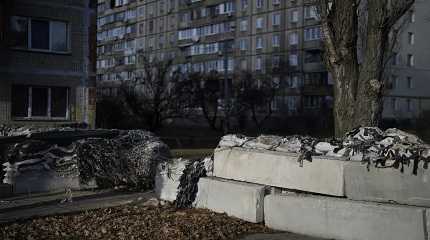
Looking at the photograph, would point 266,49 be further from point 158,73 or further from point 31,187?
point 31,187

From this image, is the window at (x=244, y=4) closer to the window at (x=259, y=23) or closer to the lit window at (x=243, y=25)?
the lit window at (x=243, y=25)

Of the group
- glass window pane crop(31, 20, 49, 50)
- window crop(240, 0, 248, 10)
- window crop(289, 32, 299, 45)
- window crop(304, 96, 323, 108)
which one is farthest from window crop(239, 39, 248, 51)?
glass window pane crop(31, 20, 49, 50)

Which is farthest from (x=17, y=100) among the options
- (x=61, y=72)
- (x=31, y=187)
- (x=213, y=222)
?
(x=213, y=222)

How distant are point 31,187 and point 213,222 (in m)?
5.42

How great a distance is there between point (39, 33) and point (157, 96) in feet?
62.8

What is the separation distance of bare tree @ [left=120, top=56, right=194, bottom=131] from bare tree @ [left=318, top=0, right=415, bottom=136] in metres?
31.6

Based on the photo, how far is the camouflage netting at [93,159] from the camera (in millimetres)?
12422

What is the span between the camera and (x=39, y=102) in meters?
24.4

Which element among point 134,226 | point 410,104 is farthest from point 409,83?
point 134,226

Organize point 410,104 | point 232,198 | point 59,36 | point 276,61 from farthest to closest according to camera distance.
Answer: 1. point 276,61
2. point 410,104
3. point 59,36
4. point 232,198

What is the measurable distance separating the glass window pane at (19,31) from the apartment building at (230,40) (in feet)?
87.9

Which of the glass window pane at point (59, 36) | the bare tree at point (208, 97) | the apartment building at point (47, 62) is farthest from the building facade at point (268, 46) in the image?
the glass window pane at point (59, 36)

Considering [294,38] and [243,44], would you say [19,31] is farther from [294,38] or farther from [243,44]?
[243,44]

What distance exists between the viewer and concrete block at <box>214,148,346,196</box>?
793 cm
